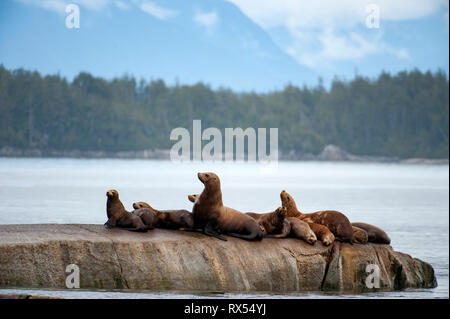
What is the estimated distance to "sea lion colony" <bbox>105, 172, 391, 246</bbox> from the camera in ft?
34.4

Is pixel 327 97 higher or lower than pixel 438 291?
higher

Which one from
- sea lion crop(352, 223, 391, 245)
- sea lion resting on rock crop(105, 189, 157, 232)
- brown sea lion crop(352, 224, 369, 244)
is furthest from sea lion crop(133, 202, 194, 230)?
sea lion crop(352, 223, 391, 245)

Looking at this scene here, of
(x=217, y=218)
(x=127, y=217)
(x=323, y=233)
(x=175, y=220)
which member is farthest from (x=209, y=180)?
(x=323, y=233)

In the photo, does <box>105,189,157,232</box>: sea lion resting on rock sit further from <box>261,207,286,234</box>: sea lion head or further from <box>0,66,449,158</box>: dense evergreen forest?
<box>0,66,449,158</box>: dense evergreen forest

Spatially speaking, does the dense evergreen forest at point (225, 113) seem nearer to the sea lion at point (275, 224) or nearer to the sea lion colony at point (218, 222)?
the sea lion colony at point (218, 222)

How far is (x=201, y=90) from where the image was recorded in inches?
3895

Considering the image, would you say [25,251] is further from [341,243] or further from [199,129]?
[199,129]

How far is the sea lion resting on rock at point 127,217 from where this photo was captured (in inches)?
411

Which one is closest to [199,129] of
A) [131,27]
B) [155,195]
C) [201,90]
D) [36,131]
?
[201,90]

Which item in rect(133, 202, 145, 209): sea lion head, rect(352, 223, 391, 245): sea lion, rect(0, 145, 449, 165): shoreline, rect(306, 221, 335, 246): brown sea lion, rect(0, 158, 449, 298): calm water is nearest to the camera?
rect(306, 221, 335, 246): brown sea lion

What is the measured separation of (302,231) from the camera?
10781 mm

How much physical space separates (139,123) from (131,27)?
50.2ft

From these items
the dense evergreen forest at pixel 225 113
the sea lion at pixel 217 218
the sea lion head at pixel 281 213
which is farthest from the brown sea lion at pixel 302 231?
the dense evergreen forest at pixel 225 113
